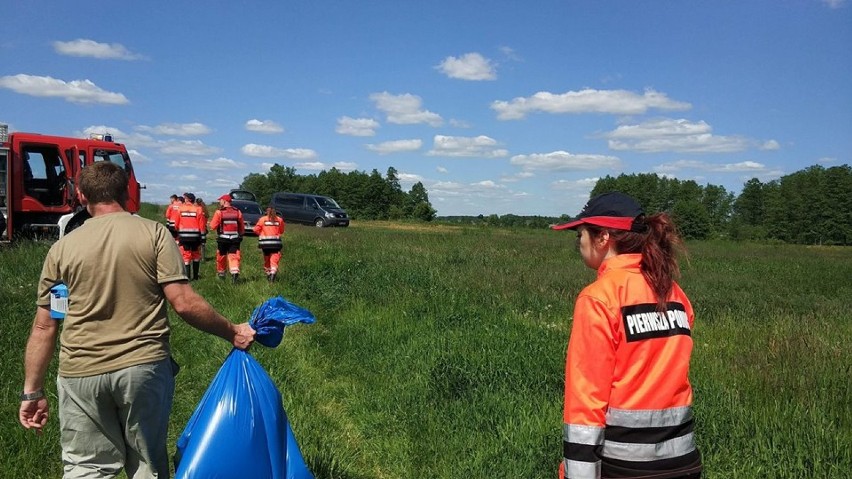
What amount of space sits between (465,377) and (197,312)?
2.99 metres

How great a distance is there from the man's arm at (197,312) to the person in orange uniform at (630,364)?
179 cm

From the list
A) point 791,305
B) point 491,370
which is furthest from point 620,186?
point 491,370

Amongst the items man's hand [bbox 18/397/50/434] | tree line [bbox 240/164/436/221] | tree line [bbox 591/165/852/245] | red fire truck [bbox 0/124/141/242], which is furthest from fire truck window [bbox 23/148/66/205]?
tree line [bbox 240/164/436/221]

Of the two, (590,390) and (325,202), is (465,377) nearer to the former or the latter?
(590,390)

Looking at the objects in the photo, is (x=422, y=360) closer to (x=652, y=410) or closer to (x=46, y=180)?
(x=652, y=410)

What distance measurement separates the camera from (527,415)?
14.9ft

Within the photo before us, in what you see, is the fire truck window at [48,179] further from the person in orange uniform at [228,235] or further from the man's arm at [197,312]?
the man's arm at [197,312]

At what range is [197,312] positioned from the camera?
3.02 m

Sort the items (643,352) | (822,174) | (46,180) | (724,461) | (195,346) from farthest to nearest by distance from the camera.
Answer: (822,174)
(46,180)
(195,346)
(724,461)
(643,352)

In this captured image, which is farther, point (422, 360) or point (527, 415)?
point (422, 360)

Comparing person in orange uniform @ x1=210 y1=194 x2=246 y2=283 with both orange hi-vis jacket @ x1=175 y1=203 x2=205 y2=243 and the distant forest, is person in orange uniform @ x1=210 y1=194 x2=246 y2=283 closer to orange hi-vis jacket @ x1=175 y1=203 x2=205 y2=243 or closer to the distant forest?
orange hi-vis jacket @ x1=175 y1=203 x2=205 y2=243

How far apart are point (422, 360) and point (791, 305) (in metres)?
7.66

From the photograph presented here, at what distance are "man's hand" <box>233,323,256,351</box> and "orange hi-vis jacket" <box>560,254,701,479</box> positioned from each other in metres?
1.84

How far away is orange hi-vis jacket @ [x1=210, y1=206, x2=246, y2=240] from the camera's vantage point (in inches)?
480
